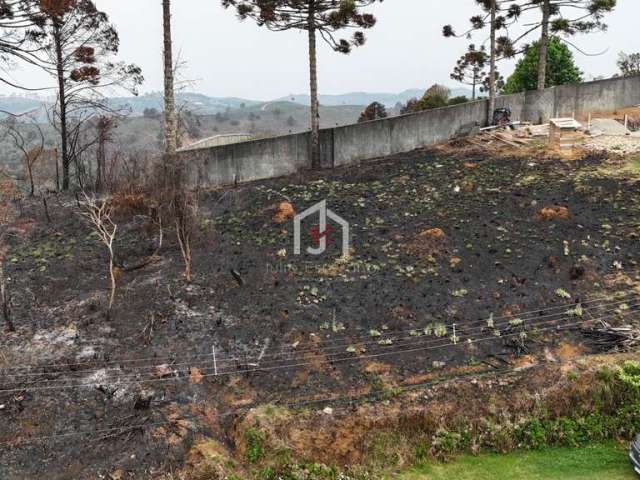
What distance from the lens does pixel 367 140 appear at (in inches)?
661

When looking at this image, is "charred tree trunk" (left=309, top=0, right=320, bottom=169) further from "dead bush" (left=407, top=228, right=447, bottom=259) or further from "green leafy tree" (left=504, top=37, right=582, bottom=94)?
"green leafy tree" (left=504, top=37, right=582, bottom=94)

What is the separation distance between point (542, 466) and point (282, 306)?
469cm

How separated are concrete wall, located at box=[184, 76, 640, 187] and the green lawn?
382 inches

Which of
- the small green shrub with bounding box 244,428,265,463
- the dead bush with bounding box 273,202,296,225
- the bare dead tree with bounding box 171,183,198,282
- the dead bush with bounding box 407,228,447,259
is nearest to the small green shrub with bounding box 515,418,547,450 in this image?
the small green shrub with bounding box 244,428,265,463

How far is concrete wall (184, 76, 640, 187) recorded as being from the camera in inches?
591

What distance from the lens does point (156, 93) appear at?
1639 cm

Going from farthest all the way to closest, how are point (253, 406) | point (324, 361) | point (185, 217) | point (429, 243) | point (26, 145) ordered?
point (26, 145) → point (429, 243) → point (185, 217) → point (324, 361) → point (253, 406)

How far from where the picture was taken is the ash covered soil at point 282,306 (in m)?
7.07

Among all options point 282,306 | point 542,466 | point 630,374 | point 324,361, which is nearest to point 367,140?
point 282,306

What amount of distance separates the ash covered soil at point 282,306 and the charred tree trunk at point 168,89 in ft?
6.36

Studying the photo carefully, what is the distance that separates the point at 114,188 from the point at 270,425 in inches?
325

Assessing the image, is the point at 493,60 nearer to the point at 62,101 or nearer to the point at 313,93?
the point at 313,93

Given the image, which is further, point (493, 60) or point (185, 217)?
point (493, 60)

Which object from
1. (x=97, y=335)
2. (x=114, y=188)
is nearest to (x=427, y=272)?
(x=97, y=335)
